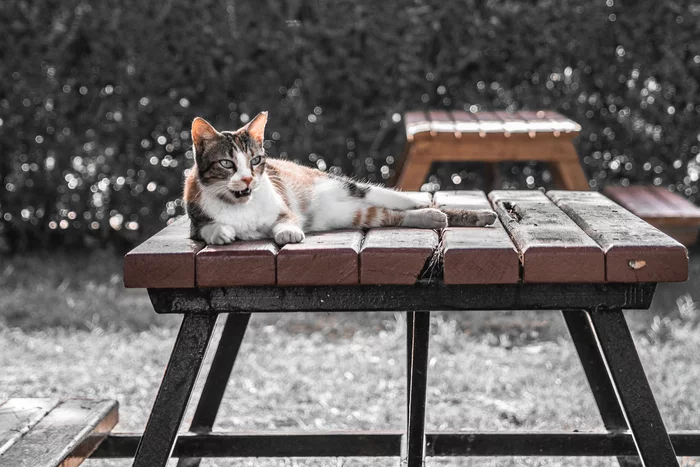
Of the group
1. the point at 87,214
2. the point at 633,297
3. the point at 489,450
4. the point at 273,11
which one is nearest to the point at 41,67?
the point at 87,214

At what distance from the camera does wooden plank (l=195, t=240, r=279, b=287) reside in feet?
6.14

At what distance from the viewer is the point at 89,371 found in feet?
12.6

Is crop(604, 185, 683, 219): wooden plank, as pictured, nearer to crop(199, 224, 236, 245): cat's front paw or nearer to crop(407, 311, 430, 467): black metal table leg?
crop(407, 311, 430, 467): black metal table leg

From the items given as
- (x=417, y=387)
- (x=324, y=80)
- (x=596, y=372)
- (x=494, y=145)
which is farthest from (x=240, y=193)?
(x=324, y=80)

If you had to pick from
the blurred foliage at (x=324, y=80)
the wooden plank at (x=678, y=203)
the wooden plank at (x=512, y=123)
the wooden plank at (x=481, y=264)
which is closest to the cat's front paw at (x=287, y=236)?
the wooden plank at (x=481, y=264)

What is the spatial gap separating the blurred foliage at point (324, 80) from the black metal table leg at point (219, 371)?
295 centimetres

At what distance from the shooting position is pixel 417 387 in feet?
7.57

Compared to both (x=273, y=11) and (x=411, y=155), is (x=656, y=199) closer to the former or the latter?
(x=411, y=155)

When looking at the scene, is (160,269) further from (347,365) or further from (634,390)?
(347,365)

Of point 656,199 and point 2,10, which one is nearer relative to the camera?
point 656,199

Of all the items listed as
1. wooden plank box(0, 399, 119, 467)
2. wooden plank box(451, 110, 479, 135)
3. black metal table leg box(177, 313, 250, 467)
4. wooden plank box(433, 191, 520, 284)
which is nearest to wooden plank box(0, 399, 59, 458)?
wooden plank box(0, 399, 119, 467)

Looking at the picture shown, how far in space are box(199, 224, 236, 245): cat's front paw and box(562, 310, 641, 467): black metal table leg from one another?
109 cm

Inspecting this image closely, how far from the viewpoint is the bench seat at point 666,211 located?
4.44 m

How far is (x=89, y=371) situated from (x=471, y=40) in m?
2.97
